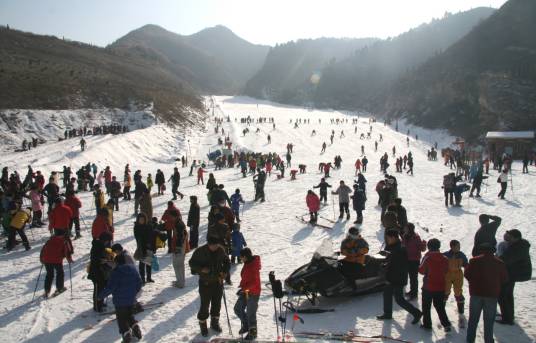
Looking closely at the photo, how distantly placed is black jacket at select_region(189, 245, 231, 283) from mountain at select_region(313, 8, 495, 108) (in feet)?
441

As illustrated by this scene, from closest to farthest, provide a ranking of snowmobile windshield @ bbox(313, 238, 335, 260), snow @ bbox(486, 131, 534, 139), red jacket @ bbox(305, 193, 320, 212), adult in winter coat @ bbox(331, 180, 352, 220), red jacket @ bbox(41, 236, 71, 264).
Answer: snowmobile windshield @ bbox(313, 238, 335, 260)
red jacket @ bbox(41, 236, 71, 264)
red jacket @ bbox(305, 193, 320, 212)
adult in winter coat @ bbox(331, 180, 352, 220)
snow @ bbox(486, 131, 534, 139)

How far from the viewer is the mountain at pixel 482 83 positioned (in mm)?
61156

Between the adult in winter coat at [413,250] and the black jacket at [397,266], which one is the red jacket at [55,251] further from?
the adult in winter coat at [413,250]

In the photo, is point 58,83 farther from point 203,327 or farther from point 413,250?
point 413,250

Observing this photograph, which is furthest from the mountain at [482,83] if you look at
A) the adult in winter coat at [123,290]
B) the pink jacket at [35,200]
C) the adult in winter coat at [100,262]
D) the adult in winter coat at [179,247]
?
the adult in winter coat at [123,290]

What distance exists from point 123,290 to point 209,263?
126 centimetres

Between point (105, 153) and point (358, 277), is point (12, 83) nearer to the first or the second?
point (105, 153)

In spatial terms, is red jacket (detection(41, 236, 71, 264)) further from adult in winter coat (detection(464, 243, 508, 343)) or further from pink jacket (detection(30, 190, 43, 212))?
adult in winter coat (detection(464, 243, 508, 343))

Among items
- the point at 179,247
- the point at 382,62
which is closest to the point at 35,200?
the point at 179,247

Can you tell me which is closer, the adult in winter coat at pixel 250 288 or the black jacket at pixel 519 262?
the adult in winter coat at pixel 250 288

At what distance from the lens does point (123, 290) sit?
216 inches

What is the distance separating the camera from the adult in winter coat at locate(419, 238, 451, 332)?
587 centimetres

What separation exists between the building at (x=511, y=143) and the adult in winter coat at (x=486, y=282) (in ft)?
128

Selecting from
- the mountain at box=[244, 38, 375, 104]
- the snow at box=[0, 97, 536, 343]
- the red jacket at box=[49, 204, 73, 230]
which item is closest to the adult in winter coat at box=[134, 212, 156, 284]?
the snow at box=[0, 97, 536, 343]
